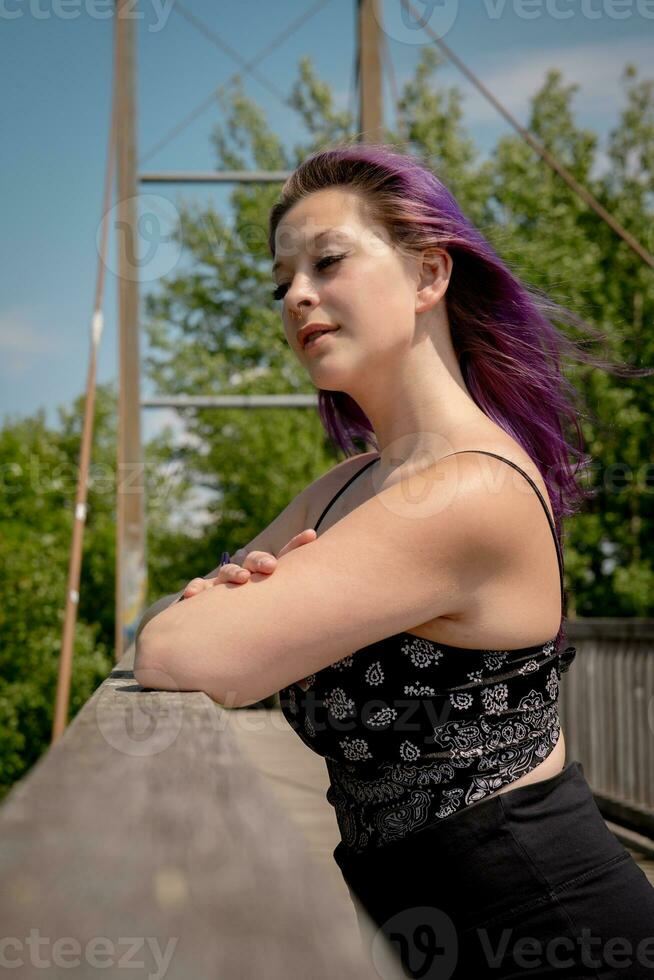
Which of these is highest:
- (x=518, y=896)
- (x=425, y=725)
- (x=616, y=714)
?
(x=425, y=725)

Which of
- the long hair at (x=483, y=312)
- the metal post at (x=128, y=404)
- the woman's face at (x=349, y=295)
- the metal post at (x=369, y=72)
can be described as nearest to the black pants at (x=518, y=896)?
the long hair at (x=483, y=312)

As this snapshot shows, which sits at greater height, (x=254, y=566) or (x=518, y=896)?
(x=254, y=566)

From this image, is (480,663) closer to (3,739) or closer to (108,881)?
(108,881)

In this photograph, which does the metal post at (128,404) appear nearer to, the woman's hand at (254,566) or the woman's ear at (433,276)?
the woman's ear at (433,276)

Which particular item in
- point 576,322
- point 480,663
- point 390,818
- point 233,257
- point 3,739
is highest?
point 233,257

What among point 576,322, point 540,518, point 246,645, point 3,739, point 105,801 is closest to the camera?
point 105,801

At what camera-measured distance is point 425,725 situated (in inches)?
47.3

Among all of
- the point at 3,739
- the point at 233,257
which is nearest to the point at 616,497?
the point at 233,257

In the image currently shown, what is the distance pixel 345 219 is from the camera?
145 centimetres

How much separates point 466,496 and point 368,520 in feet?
0.31

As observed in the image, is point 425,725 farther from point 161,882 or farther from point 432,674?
point 161,882

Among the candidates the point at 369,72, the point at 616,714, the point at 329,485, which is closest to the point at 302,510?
the point at 329,485

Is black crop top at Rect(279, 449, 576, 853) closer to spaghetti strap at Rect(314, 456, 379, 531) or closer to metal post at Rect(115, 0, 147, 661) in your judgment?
spaghetti strap at Rect(314, 456, 379, 531)

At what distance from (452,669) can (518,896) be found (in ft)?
0.72
